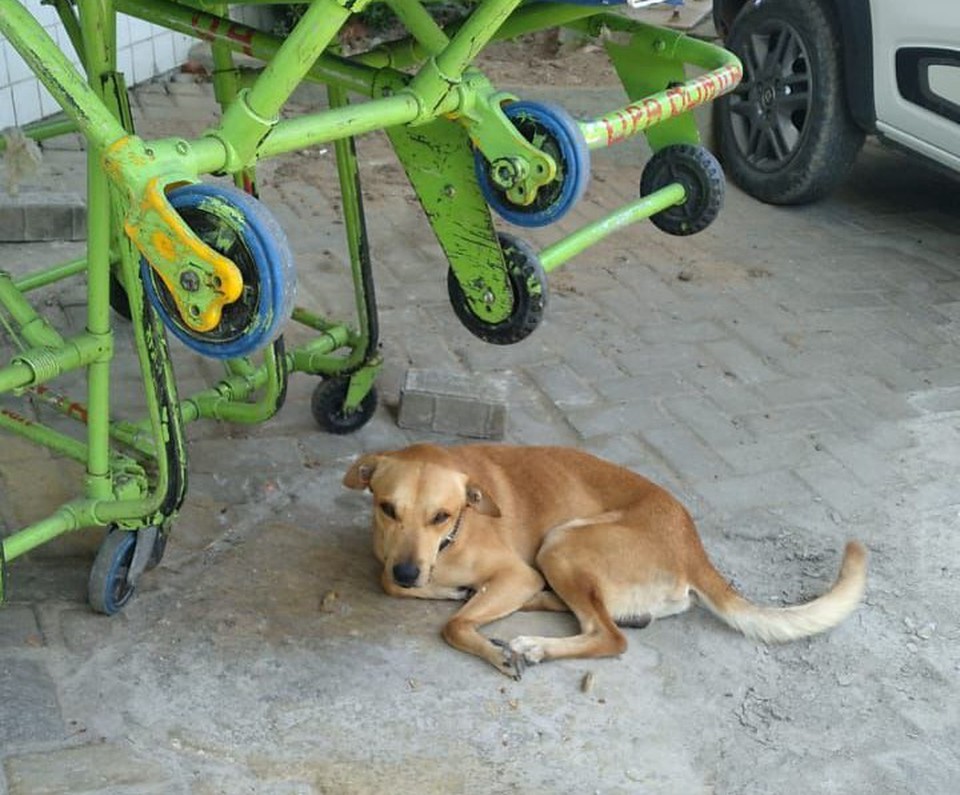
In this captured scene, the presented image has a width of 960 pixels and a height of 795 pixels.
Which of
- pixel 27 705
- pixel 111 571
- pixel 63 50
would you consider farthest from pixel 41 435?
pixel 63 50

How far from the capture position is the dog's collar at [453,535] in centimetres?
338

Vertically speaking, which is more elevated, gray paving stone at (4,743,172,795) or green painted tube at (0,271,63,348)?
green painted tube at (0,271,63,348)

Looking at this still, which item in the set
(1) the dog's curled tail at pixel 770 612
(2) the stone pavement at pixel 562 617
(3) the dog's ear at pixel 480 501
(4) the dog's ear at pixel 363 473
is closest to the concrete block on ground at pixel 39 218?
(2) the stone pavement at pixel 562 617

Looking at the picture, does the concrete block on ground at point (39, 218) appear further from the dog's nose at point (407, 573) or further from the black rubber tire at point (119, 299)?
the dog's nose at point (407, 573)

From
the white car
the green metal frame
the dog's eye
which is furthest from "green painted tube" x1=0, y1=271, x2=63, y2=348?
the white car

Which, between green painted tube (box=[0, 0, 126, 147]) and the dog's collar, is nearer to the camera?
green painted tube (box=[0, 0, 126, 147])

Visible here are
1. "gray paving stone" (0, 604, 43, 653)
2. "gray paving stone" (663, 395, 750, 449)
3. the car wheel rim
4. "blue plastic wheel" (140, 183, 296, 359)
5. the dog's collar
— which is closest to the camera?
"blue plastic wheel" (140, 183, 296, 359)

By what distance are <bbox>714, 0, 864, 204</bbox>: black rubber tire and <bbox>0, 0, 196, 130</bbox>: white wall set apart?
2911 millimetres

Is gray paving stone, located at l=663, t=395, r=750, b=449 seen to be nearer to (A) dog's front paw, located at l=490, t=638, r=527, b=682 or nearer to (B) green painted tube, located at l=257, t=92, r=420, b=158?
(A) dog's front paw, located at l=490, t=638, r=527, b=682

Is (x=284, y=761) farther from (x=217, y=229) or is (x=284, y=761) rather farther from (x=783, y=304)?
(x=783, y=304)

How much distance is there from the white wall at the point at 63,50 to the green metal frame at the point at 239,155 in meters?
2.24

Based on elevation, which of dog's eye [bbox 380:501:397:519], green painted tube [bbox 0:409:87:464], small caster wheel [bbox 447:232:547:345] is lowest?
dog's eye [bbox 380:501:397:519]

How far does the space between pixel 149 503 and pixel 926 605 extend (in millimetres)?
2093

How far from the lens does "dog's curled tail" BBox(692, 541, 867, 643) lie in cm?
338
